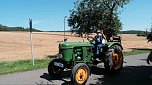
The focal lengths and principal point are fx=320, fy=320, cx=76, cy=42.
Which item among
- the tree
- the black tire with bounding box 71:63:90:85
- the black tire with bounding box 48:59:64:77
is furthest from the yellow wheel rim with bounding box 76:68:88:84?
the tree

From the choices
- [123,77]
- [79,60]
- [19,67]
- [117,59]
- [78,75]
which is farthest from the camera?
[19,67]

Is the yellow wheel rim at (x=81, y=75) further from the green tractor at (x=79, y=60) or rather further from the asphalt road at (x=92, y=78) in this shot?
the asphalt road at (x=92, y=78)

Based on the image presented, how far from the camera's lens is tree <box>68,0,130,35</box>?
2155cm

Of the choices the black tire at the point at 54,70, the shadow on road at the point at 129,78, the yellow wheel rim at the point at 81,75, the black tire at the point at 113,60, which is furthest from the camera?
the black tire at the point at 113,60

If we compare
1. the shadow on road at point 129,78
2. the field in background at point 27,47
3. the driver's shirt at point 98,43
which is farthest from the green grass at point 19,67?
the field in background at point 27,47

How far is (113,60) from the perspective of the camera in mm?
13445

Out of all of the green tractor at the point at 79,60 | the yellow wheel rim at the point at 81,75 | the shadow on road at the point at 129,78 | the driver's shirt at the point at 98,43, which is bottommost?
the shadow on road at the point at 129,78

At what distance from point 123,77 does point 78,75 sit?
87.8 inches

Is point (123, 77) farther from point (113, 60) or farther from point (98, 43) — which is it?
point (98, 43)

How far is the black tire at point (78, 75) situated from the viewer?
10.5 m

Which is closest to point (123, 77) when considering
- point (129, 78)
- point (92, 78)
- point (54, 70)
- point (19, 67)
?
point (129, 78)

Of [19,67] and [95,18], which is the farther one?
[95,18]

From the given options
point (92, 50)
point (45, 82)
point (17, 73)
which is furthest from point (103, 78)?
point (17, 73)

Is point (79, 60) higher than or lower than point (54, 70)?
higher
